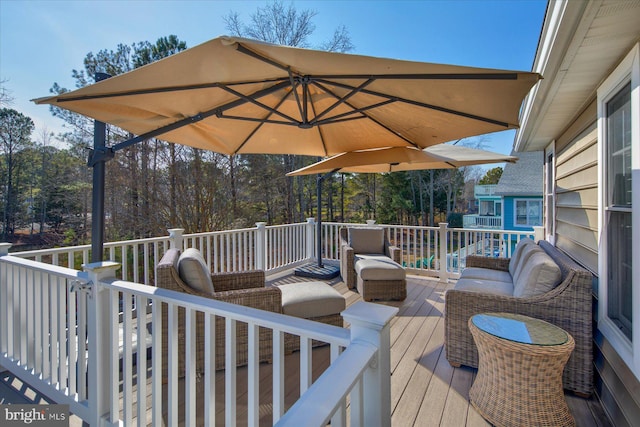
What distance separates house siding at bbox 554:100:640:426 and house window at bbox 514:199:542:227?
9.23 m

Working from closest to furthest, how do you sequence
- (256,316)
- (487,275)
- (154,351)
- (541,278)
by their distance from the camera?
(256,316)
(154,351)
(541,278)
(487,275)

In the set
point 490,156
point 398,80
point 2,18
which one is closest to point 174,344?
point 398,80

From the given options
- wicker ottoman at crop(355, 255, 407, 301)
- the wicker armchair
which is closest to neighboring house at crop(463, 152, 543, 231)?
wicker ottoman at crop(355, 255, 407, 301)

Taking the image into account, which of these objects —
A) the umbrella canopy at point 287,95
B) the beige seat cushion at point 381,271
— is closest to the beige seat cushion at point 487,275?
the beige seat cushion at point 381,271

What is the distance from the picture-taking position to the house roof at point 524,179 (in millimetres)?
11953

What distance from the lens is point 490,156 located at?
4148 mm

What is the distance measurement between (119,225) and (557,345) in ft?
37.1

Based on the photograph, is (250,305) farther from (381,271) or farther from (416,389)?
(381,271)


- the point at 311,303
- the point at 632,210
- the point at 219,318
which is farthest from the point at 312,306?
the point at 632,210

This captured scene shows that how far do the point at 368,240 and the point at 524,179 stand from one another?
1047 cm

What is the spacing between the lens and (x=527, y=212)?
39.9ft

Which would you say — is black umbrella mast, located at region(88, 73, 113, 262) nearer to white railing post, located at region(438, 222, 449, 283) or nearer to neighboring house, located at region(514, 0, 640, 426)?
neighboring house, located at region(514, 0, 640, 426)

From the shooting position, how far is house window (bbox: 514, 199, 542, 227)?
474 inches

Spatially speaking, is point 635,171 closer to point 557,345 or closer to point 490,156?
point 557,345
